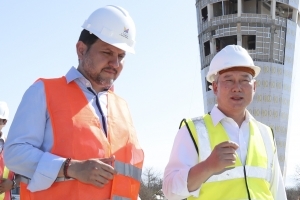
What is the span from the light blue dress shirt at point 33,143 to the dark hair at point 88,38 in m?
0.37

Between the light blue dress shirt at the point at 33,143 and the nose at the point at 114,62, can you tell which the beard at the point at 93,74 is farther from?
the light blue dress shirt at the point at 33,143

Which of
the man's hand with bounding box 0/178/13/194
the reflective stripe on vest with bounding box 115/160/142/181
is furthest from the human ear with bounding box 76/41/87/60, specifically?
the man's hand with bounding box 0/178/13/194

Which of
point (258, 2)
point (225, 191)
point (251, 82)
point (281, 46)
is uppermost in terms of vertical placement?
point (258, 2)

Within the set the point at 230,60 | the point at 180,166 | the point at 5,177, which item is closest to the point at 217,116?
the point at 230,60

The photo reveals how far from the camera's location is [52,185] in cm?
257

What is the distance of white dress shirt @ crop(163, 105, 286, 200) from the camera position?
10.1ft

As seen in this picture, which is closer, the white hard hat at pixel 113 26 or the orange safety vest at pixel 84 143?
the orange safety vest at pixel 84 143

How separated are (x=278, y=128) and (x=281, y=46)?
5.52 m

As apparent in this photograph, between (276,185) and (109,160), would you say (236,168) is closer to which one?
(276,185)

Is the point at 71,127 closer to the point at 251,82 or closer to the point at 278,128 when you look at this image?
the point at 251,82

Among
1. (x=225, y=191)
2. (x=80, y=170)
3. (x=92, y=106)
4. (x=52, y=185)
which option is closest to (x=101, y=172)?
(x=80, y=170)

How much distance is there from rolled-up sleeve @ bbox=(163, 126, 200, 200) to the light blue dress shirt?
2.74 feet

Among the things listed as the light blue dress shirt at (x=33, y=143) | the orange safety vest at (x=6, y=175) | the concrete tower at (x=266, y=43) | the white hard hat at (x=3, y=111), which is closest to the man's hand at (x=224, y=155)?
the light blue dress shirt at (x=33, y=143)

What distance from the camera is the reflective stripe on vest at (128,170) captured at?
2719mm
